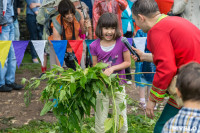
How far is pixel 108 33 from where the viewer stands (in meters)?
3.71

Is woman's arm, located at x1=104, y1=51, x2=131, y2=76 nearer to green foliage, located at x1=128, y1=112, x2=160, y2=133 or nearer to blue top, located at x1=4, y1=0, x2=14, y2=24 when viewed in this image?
green foliage, located at x1=128, y1=112, x2=160, y2=133

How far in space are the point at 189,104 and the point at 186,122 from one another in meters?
0.12

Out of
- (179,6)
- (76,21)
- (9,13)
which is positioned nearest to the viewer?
(76,21)

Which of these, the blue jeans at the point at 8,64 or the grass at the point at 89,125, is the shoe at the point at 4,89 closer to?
the blue jeans at the point at 8,64

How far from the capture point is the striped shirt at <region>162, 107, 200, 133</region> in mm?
1954

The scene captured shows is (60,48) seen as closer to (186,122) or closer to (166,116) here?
(166,116)

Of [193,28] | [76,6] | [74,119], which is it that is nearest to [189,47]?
[193,28]

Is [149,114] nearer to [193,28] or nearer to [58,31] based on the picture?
[193,28]

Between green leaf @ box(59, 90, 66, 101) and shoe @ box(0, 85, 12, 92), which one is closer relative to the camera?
green leaf @ box(59, 90, 66, 101)

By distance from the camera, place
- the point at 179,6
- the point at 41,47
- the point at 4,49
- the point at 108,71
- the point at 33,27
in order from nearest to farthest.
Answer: the point at 108,71
the point at 4,49
the point at 41,47
the point at 179,6
the point at 33,27

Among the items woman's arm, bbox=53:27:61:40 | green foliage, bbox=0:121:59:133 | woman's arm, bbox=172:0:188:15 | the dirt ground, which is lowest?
the dirt ground

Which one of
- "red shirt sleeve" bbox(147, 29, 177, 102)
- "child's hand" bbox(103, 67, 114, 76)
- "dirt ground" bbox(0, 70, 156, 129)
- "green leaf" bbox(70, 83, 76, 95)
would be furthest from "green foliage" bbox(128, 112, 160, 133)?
"red shirt sleeve" bbox(147, 29, 177, 102)

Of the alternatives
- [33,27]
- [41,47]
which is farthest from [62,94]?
[33,27]

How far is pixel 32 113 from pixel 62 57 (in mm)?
1068
